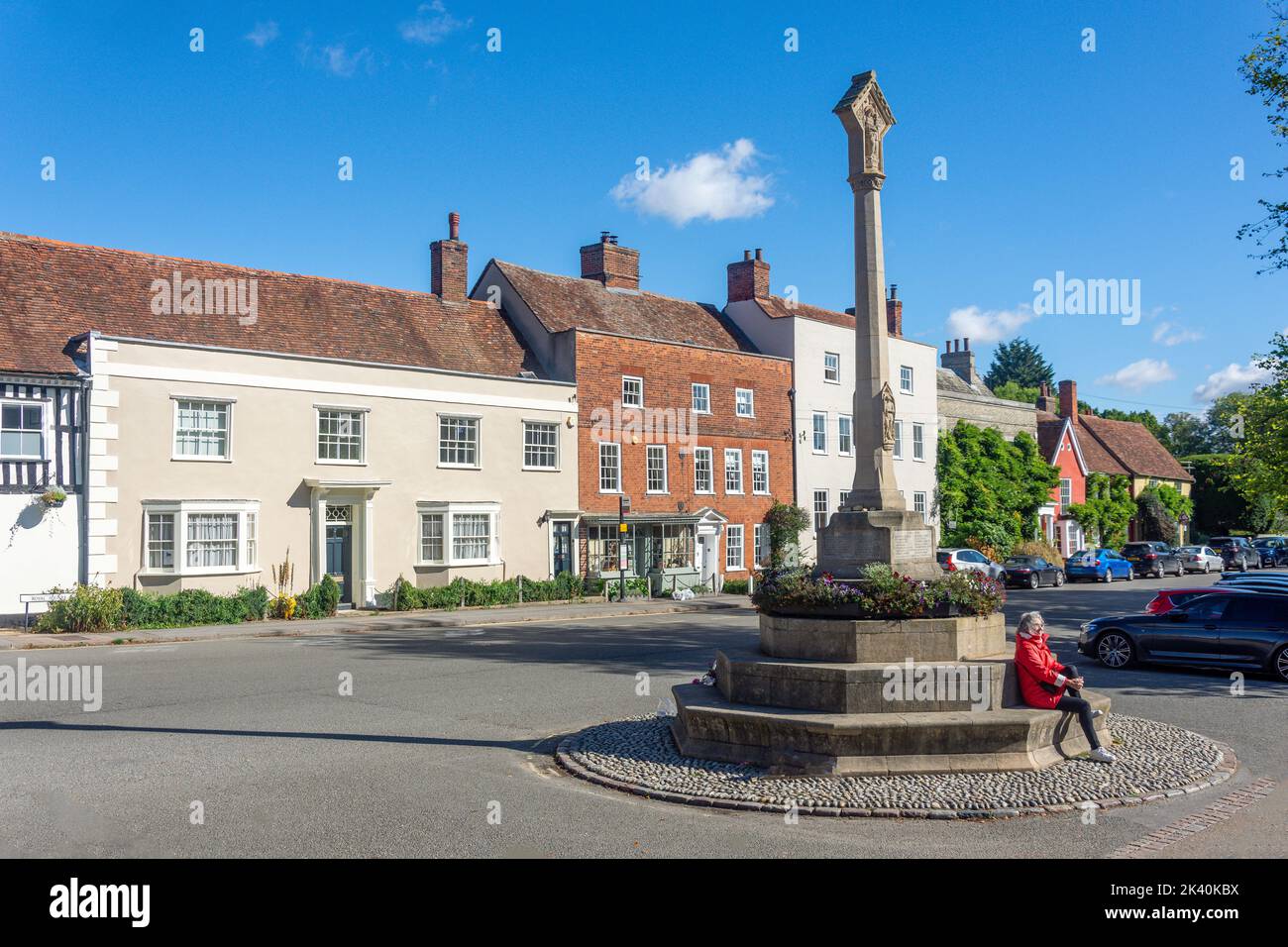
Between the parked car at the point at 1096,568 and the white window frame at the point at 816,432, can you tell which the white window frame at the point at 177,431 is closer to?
the white window frame at the point at 816,432

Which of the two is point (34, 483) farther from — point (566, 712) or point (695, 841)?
point (695, 841)

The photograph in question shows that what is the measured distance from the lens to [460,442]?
100 ft

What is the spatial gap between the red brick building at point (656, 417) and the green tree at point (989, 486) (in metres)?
10.7

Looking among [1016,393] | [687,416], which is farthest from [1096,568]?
[1016,393]

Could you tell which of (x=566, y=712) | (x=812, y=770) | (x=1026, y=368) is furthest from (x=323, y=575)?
(x=1026, y=368)

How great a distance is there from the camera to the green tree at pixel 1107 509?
186 ft

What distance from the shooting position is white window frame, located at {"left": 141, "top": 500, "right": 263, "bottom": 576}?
961 inches

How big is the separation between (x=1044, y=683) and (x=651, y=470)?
83.5ft

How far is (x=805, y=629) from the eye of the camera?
34.4 ft

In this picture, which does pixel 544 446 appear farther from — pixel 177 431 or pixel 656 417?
pixel 177 431

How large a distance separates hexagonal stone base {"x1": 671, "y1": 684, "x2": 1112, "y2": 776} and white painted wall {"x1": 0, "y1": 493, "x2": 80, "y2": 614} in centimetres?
1926

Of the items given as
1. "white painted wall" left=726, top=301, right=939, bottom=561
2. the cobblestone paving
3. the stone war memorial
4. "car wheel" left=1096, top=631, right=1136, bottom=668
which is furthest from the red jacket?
"white painted wall" left=726, top=301, right=939, bottom=561

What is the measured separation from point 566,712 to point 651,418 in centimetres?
2256
